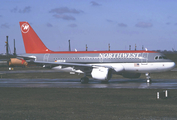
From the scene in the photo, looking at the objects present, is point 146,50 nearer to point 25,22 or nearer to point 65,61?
point 65,61

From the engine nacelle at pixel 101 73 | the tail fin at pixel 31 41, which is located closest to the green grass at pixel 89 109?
the engine nacelle at pixel 101 73

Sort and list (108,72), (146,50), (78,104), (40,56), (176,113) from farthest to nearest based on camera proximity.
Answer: (40,56)
(146,50)
(108,72)
(78,104)
(176,113)

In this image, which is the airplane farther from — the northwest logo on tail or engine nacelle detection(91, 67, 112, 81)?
the northwest logo on tail

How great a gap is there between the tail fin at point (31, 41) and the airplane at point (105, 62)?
48.1 inches

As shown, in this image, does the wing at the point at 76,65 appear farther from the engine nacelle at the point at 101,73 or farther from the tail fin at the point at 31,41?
the tail fin at the point at 31,41

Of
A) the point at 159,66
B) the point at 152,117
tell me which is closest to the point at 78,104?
the point at 152,117

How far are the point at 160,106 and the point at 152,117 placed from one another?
3.68 meters

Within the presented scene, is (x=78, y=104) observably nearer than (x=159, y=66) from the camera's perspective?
Yes

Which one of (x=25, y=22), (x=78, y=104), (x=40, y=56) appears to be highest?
(x=25, y=22)

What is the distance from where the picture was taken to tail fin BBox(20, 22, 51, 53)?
1702 inches

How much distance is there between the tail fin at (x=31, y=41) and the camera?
142 ft

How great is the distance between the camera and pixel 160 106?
17.9 m

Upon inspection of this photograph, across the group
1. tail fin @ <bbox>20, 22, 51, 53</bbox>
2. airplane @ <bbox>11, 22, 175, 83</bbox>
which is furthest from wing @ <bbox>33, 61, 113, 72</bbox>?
tail fin @ <bbox>20, 22, 51, 53</bbox>

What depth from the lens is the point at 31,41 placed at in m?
43.3
